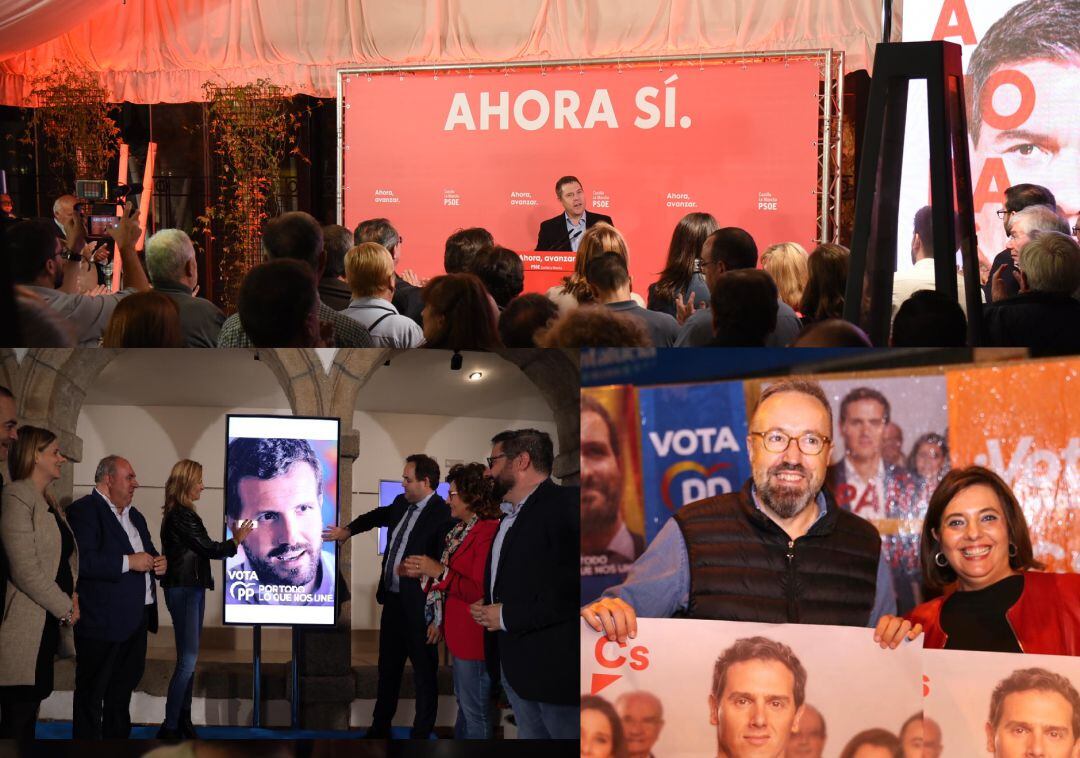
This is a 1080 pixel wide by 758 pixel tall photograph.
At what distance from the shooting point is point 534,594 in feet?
9.27

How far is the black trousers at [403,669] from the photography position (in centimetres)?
283

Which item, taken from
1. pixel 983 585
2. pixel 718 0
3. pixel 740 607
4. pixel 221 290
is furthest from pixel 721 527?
pixel 221 290

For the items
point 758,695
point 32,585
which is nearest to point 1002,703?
point 758,695

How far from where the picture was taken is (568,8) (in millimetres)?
9453

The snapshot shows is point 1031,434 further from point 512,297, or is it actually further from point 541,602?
point 512,297

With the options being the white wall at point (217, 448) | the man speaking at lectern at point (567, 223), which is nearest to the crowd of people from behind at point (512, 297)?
the white wall at point (217, 448)

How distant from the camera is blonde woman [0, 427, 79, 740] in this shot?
2.85 metres

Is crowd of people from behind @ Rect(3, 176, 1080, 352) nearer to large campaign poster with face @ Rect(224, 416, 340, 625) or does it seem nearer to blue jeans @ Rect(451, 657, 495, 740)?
large campaign poster with face @ Rect(224, 416, 340, 625)

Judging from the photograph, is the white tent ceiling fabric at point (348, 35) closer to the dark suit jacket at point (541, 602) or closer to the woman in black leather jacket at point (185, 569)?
the dark suit jacket at point (541, 602)

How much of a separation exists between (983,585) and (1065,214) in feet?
18.7

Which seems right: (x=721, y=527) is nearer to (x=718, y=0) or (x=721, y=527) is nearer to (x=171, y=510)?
(x=171, y=510)

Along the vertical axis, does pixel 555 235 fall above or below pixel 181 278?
above

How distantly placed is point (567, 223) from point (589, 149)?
668 mm

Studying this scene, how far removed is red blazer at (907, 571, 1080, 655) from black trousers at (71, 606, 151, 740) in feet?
5.23
